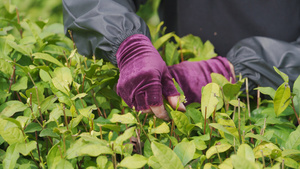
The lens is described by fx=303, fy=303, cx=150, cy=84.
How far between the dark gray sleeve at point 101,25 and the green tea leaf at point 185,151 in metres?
0.40

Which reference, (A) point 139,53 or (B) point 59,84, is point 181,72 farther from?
(B) point 59,84

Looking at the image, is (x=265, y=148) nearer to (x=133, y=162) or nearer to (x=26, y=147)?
(x=133, y=162)

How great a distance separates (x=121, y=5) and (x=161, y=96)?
1.19ft

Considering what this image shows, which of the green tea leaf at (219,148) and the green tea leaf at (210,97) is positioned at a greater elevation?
the green tea leaf at (210,97)

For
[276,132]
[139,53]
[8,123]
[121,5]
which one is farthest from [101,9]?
[276,132]

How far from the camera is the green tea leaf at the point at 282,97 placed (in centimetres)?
70

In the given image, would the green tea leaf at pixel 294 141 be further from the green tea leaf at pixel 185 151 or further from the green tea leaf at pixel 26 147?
the green tea leaf at pixel 26 147

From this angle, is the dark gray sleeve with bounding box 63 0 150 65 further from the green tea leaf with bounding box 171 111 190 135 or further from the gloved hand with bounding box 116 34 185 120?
the green tea leaf with bounding box 171 111 190 135

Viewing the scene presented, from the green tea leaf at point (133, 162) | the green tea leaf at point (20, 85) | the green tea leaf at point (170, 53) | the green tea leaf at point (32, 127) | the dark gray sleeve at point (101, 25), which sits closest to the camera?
the green tea leaf at point (133, 162)

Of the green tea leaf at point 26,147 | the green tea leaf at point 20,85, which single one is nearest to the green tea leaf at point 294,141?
the green tea leaf at point 26,147

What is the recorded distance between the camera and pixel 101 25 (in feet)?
2.95

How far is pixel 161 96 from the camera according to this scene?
30.1 inches

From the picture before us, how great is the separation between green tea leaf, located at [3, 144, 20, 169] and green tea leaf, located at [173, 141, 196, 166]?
0.32 m

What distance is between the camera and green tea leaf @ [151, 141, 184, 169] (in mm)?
526
